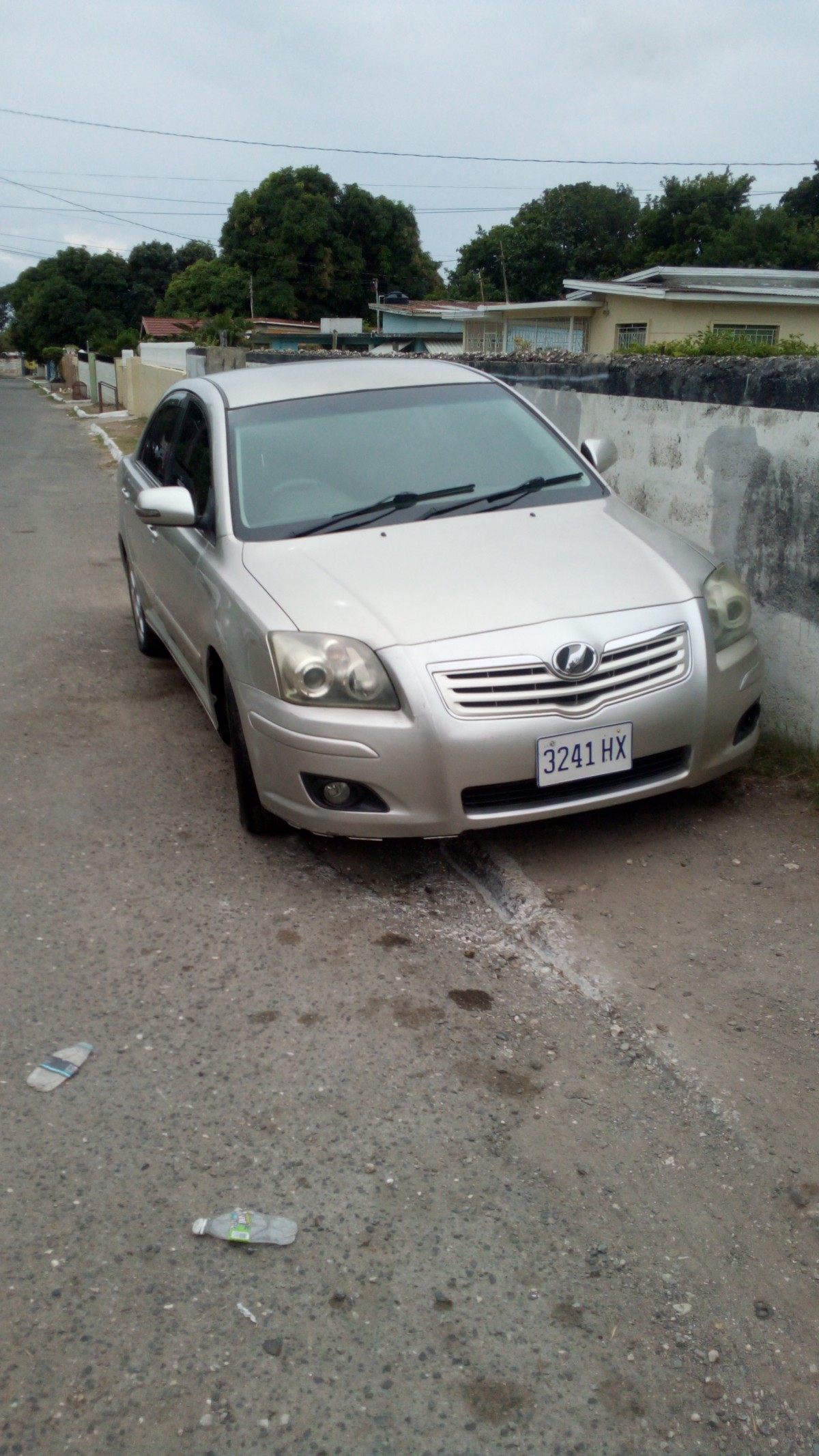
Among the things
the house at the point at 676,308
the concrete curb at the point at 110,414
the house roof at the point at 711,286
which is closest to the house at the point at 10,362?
the concrete curb at the point at 110,414

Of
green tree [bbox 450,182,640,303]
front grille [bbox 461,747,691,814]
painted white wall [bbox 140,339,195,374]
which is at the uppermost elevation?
green tree [bbox 450,182,640,303]

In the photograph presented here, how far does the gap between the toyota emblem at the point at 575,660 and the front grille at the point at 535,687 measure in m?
0.02

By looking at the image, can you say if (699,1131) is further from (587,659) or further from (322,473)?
(322,473)

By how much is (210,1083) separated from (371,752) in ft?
3.55

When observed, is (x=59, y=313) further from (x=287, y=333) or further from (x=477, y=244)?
(x=287, y=333)

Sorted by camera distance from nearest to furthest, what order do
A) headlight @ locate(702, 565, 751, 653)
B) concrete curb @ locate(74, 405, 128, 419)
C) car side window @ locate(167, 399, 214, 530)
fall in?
1. headlight @ locate(702, 565, 751, 653)
2. car side window @ locate(167, 399, 214, 530)
3. concrete curb @ locate(74, 405, 128, 419)

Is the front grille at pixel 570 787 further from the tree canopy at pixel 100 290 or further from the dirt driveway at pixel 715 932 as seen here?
the tree canopy at pixel 100 290

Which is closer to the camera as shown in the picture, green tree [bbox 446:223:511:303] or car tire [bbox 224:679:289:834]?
car tire [bbox 224:679:289:834]

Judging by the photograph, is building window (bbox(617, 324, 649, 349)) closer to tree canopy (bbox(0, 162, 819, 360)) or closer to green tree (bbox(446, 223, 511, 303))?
tree canopy (bbox(0, 162, 819, 360))

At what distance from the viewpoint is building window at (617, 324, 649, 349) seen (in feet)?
95.8

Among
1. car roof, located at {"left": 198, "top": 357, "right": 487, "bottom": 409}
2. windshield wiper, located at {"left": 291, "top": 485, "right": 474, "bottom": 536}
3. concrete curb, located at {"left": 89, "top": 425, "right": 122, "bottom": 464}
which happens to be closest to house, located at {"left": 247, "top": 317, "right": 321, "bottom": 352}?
concrete curb, located at {"left": 89, "top": 425, "right": 122, "bottom": 464}

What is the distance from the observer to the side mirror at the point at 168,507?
4445mm

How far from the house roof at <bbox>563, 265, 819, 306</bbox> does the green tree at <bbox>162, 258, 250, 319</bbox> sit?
34908mm

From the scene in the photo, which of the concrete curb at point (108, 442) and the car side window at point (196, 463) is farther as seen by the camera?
the concrete curb at point (108, 442)
